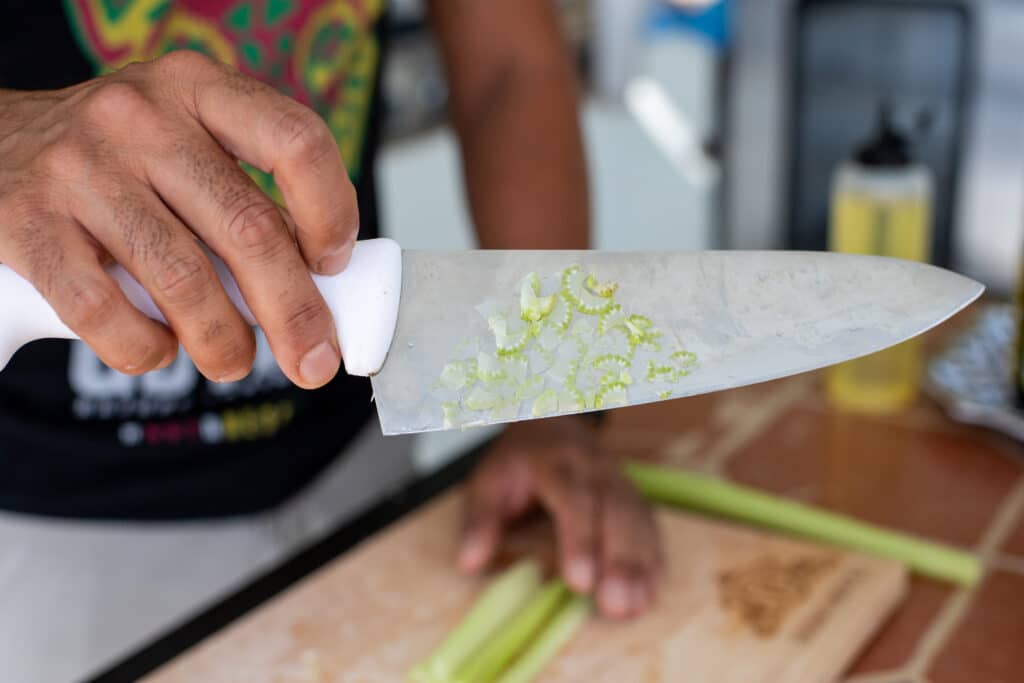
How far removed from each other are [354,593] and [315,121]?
493 millimetres

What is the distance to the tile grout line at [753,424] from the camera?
3.71ft

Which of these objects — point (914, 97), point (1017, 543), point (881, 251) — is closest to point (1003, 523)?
point (1017, 543)

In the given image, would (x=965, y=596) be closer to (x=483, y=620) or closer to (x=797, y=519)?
(x=797, y=519)

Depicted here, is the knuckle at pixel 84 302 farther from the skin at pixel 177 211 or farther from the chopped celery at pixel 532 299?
the chopped celery at pixel 532 299

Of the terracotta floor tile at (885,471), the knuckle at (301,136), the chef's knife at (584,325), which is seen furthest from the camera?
the terracotta floor tile at (885,471)

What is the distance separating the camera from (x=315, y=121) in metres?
0.55

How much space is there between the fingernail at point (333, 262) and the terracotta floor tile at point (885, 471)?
0.60m

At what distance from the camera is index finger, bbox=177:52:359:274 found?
0.54 m

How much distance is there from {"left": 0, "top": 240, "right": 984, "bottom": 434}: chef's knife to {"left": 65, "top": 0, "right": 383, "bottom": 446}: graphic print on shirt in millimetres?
434

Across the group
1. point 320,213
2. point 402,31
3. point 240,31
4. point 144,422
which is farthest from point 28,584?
point 402,31

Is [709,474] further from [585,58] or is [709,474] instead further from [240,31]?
[585,58]

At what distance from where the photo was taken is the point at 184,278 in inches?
21.6

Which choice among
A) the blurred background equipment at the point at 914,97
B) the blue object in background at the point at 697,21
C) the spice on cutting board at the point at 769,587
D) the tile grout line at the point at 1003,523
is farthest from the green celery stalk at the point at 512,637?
the blue object in background at the point at 697,21

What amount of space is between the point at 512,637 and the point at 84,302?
45cm
